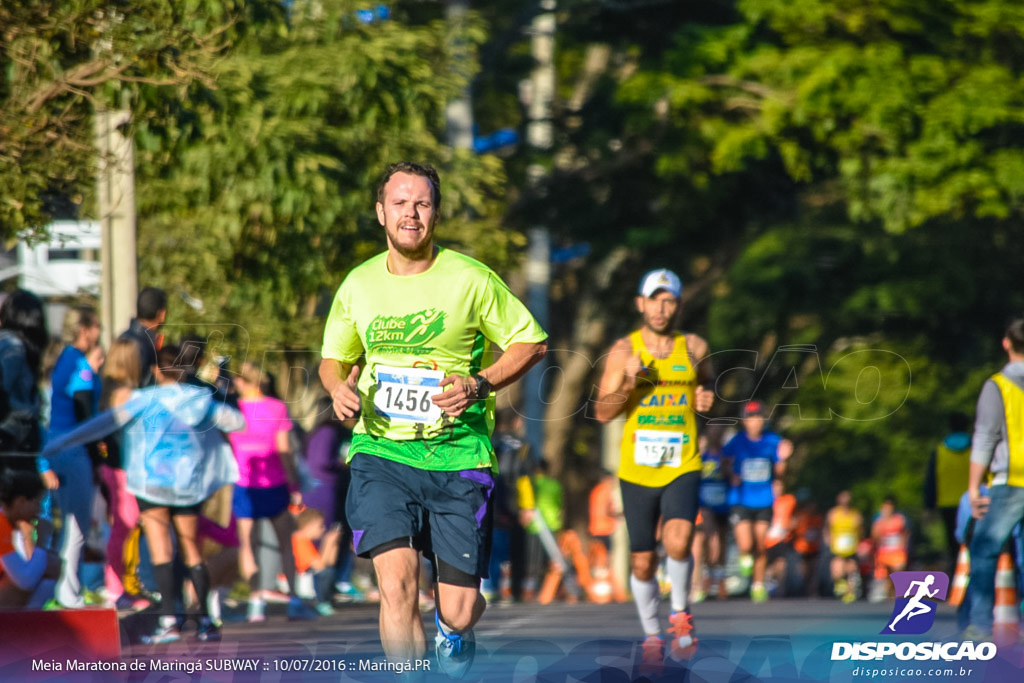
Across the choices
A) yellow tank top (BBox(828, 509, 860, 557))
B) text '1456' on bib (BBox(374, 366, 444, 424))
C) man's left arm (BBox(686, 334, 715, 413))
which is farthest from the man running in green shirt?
yellow tank top (BBox(828, 509, 860, 557))

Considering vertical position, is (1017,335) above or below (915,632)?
above

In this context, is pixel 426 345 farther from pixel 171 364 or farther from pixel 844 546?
pixel 844 546

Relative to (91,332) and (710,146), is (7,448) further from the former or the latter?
(710,146)

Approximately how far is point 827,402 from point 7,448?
803 inches

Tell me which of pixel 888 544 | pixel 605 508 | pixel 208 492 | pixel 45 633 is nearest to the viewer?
pixel 45 633

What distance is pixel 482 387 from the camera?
599cm

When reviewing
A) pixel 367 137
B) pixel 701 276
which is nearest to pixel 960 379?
pixel 701 276

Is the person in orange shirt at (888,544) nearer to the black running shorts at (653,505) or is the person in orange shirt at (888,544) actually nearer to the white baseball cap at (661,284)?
the black running shorts at (653,505)

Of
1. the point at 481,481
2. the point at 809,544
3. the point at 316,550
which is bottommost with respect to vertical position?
the point at 809,544

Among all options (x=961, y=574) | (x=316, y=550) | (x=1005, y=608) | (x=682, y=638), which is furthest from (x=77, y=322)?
(x=961, y=574)

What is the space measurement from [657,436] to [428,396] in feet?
9.04

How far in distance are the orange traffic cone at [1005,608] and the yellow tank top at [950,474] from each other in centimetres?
90

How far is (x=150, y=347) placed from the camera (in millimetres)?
9117

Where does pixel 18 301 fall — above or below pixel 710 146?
below
